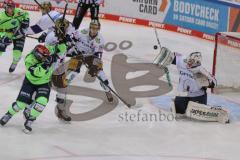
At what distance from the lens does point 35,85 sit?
785 cm

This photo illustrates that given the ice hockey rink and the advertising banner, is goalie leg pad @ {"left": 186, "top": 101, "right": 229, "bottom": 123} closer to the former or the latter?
the ice hockey rink

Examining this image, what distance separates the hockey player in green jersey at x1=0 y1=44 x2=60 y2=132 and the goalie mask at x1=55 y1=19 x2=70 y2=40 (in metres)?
1.11

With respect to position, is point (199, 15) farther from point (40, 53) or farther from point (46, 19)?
point (40, 53)

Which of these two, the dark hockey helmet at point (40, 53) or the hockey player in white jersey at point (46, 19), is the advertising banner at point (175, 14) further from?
the dark hockey helmet at point (40, 53)

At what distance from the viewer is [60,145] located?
7.55 metres

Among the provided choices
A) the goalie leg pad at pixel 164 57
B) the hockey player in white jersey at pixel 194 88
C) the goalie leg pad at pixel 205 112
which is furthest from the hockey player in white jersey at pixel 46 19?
the goalie leg pad at pixel 205 112

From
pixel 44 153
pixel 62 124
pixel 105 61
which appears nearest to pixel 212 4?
pixel 105 61

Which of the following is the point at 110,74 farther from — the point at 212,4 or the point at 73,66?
the point at 212,4

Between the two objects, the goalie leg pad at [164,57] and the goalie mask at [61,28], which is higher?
the goalie mask at [61,28]

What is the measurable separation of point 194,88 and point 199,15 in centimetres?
581

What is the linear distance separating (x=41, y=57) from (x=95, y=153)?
4.61 ft

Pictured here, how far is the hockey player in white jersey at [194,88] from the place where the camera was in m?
8.77

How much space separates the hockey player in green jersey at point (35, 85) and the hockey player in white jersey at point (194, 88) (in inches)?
79.4

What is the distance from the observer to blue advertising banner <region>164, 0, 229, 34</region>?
45.6 ft
